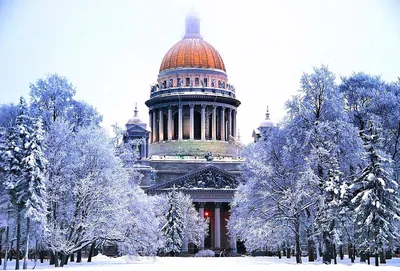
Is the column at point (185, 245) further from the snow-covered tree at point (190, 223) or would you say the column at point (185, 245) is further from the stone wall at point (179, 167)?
the stone wall at point (179, 167)

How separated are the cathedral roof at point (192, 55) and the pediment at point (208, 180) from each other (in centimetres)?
2954

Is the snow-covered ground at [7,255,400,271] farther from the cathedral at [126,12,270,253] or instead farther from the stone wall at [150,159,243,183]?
the cathedral at [126,12,270,253]

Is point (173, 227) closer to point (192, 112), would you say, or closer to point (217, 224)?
point (217, 224)

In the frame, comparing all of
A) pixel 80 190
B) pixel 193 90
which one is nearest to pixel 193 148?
pixel 193 90

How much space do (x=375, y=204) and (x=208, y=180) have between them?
5821cm

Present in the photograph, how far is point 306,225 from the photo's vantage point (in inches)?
2205

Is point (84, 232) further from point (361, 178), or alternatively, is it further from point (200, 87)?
point (200, 87)

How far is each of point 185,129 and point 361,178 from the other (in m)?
80.0

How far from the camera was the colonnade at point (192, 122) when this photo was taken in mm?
128125

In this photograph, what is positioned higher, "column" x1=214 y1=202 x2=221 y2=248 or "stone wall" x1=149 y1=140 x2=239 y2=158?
"stone wall" x1=149 y1=140 x2=239 y2=158

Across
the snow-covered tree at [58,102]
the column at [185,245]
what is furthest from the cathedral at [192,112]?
the snow-covered tree at [58,102]

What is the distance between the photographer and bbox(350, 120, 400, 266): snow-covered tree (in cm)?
4966

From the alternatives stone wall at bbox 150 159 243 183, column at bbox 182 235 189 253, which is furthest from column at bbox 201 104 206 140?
column at bbox 182 235 189 253

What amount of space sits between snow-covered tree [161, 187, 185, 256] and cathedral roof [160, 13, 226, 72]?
43.0 metres
